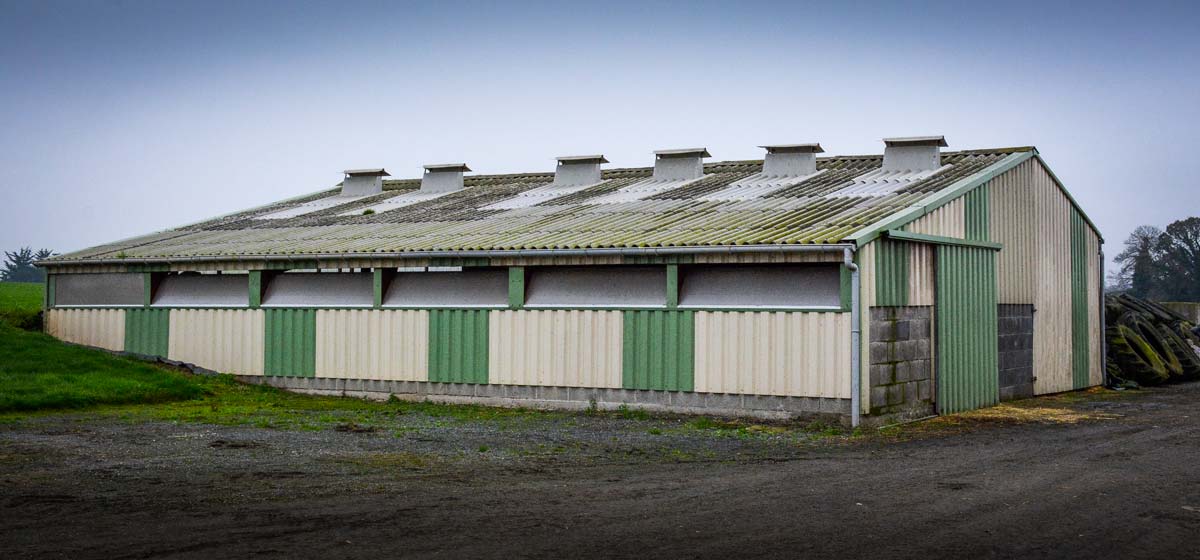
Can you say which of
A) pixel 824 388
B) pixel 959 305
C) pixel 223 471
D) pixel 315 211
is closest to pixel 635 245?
A: pixel 824 388

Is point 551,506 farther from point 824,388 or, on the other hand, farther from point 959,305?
point 959,305

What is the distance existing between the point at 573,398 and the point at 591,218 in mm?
4441

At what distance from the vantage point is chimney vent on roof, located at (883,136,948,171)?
2417 centimetres

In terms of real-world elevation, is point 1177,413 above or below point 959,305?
below

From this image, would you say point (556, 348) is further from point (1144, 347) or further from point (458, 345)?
point (1144, 347)

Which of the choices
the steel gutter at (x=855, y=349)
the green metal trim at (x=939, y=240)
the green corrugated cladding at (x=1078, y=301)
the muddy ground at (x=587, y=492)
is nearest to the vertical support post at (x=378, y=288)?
the muddy ground at (x=587, y=492)

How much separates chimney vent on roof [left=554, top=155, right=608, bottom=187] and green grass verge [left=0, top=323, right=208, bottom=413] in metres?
10.7

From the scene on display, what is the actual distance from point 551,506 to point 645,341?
901 centimetres

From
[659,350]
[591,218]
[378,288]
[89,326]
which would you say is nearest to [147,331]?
[89,326]

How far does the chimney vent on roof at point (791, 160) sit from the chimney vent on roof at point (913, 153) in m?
1.72

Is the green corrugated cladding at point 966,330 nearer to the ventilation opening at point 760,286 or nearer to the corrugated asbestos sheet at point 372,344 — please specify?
the ventilation opening at point 760,286

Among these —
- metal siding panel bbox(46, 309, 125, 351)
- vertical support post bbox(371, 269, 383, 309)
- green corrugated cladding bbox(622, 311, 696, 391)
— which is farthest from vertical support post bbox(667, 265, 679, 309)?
metal siding panel bbox(46, 309, 125, 351)

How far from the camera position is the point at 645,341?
19.1 metres

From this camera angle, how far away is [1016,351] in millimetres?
23234
